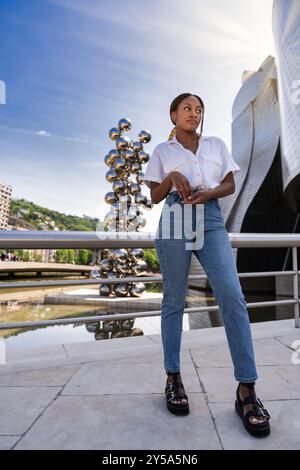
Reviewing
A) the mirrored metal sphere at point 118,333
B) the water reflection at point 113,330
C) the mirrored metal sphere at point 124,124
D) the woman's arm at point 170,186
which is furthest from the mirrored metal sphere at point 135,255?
the woman's arm at point 170,186

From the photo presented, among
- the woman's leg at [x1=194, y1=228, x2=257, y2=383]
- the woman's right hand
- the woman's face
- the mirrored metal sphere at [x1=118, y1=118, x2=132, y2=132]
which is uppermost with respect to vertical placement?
the mirrored metal sphere at [x1=118, y1=118, x2=132, y2=132]

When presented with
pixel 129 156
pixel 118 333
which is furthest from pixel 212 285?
pixel 129 156

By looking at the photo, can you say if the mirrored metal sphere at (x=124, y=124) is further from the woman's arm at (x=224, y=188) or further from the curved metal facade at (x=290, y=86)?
the curved metal facade at (x=290, y=86)

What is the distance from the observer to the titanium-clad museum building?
20.4 metres

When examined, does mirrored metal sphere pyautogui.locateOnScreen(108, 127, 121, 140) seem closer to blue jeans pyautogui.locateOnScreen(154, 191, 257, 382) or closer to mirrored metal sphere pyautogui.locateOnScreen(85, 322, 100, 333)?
mirrored metal sphere pyautogui.locateOnScreen(85, 322, 100, 333)

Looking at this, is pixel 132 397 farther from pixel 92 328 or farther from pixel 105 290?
pixel 105 290

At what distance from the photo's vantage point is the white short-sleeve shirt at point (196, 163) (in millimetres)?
1523

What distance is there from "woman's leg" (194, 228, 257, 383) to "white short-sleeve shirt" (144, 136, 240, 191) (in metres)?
0.31

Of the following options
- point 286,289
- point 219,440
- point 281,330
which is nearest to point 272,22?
point 286,289

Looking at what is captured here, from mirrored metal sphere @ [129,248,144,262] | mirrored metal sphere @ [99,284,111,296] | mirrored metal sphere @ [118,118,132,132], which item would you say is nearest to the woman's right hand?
mirrored metal sphere @ [129,248,144,262]

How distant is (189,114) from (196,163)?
0.25 metres

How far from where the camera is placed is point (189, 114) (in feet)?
5.11

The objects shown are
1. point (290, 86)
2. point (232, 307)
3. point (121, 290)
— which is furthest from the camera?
point (290, 86)
